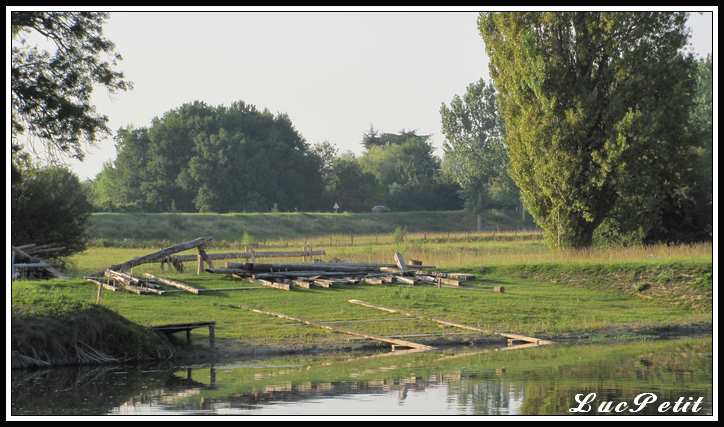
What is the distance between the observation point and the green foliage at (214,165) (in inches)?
4232

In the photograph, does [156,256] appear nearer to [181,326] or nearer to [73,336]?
[181,326]

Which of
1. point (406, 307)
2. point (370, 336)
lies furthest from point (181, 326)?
point (406, 307)

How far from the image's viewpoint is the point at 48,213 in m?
49.2

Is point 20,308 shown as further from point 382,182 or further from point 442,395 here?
point 382,182

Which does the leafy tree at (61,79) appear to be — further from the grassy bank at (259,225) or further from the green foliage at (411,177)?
the green foliage at (411,177)

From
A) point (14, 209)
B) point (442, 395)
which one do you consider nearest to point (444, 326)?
point (442, 395)

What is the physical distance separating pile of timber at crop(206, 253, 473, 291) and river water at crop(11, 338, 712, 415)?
470 inches

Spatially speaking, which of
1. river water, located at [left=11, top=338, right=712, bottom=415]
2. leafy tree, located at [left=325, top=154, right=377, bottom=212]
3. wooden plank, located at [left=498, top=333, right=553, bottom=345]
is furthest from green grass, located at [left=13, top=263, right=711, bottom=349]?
Result: leafy tree, located at [left=325, top=154, right=377, bottom=212]

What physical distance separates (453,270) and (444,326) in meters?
13.0

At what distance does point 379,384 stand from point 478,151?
94.1 m

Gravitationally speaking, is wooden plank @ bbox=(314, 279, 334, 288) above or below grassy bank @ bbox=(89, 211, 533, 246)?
below

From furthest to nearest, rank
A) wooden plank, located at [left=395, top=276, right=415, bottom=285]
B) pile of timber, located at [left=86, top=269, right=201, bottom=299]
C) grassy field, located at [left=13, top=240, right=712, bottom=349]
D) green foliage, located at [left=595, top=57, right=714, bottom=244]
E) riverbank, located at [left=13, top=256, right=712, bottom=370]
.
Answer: green foliage, located at [left=595, top=57, right=714, bottom=244], wooden plank, located at [left=395, top=276, right=415, bottom=285], pile of timber, located at [left=86, top=269, right=201, bottom=299], grassy field, located at [left=13, top=240, right=712, bottom=349], riverbank, located at [left=13, top=256, right=712, bottom=370]

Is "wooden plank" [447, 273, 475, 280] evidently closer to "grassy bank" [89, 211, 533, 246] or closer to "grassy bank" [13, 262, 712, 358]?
"grassy bank" [13, 262, 712, 358]

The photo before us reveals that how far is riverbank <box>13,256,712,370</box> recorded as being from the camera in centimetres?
3041
